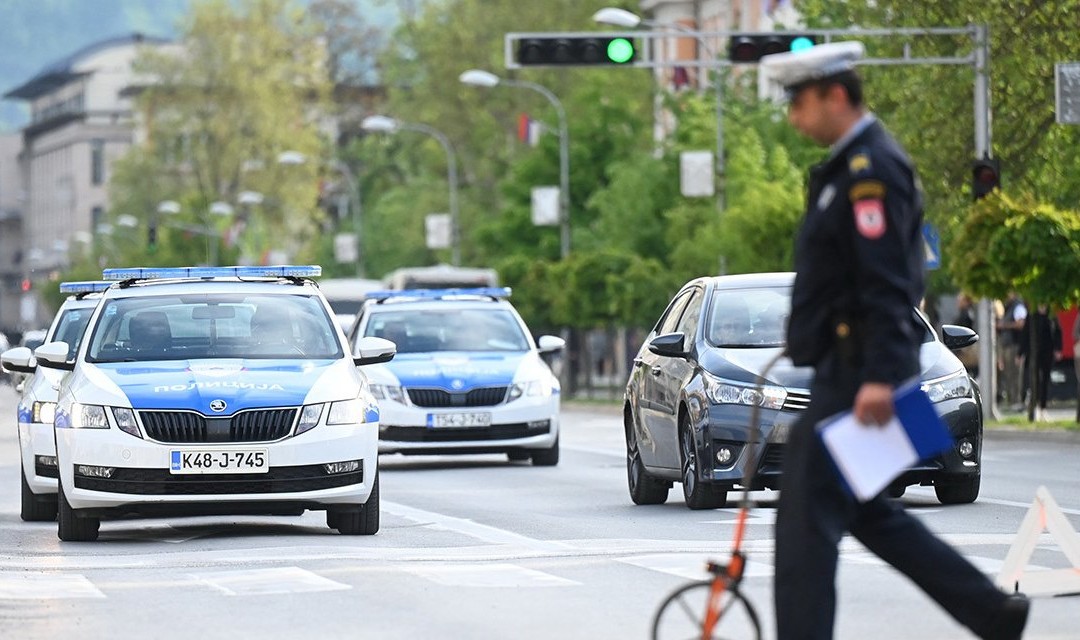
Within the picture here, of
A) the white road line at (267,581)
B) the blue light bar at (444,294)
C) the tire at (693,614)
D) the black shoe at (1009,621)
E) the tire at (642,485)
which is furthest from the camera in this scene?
the blue light bar at (444,294)

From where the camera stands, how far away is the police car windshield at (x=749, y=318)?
55.9ft

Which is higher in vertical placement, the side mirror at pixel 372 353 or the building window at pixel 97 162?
the building window at pixel 97 162

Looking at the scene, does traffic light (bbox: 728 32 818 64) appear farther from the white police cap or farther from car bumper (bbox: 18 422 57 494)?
the white police cap

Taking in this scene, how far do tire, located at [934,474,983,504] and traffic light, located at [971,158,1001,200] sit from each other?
15.4 metres

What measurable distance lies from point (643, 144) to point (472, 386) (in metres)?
45.5

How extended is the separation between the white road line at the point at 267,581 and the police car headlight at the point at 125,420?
2.11 meters

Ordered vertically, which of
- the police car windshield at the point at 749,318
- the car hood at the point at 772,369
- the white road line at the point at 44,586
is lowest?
the white road line at the point at 44,586

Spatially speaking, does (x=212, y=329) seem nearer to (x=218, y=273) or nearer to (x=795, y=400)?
(x=218, y=273)

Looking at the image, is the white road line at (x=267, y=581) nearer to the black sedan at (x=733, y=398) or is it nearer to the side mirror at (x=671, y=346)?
the black sedan at (x=733, y=398)

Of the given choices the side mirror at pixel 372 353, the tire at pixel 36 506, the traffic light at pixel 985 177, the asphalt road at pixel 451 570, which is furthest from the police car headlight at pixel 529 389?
the traffic light at pixel 985 177

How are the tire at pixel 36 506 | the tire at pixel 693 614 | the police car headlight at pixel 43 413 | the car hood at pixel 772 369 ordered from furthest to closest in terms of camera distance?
the tire at pixel 36 506
the police car headlight at pixel 43 413
the car hood at pixel 772 369
the tire at pixel 693 614

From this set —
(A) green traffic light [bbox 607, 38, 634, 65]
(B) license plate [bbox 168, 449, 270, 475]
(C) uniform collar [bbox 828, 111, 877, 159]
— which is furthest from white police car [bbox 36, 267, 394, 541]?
(A) green traffic light [bbox 607, 38, 634, 65]

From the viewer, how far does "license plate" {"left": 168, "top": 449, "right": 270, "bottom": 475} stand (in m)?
14.9

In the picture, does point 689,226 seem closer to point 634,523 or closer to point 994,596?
point 634,523
